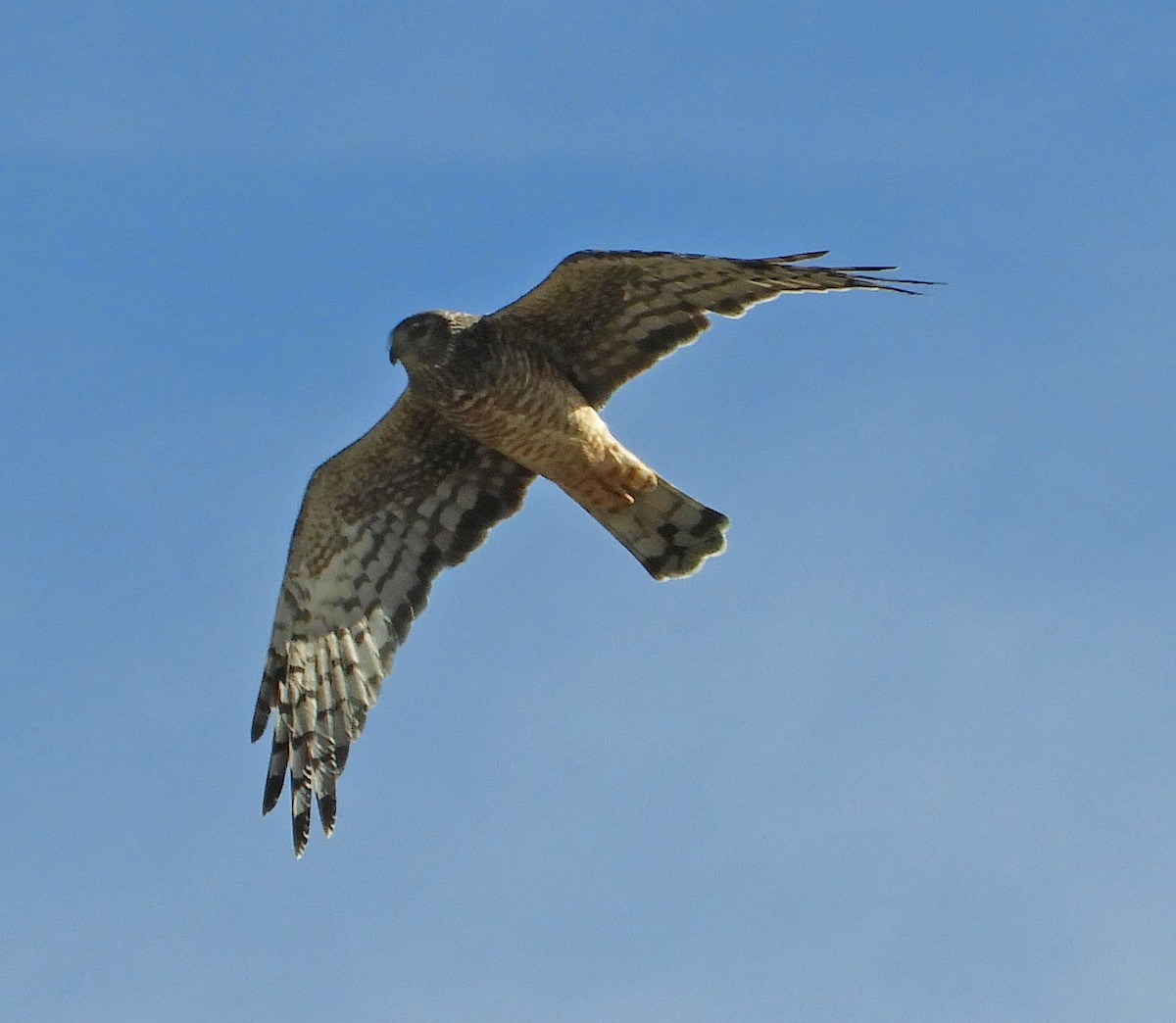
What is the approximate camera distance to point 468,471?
10672 mm

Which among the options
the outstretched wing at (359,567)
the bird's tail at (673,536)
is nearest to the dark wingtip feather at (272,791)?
the outstretched wing at (359,567)

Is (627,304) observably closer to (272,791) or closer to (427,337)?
(427,337)

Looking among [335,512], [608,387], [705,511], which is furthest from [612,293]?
[335,512]

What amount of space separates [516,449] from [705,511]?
116 centimetres

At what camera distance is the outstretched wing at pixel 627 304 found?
938 centimetres

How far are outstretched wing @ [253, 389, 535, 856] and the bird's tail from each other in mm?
656

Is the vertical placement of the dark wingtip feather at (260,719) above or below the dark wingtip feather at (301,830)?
above

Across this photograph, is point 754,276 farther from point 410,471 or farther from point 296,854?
point 296,854

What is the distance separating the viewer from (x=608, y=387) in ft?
32.9

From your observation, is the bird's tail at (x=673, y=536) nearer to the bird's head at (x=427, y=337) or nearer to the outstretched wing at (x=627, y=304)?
the outstretched wing at (x=627, y=304)

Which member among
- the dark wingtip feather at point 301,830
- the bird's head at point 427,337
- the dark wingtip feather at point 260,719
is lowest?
the dark wingtip feather at point 301,830

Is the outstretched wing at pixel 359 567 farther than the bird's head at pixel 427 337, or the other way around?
the outstretched wing at pixel 359 567

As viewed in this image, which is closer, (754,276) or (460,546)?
(754,276)

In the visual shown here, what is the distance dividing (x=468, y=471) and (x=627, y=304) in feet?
4.78
